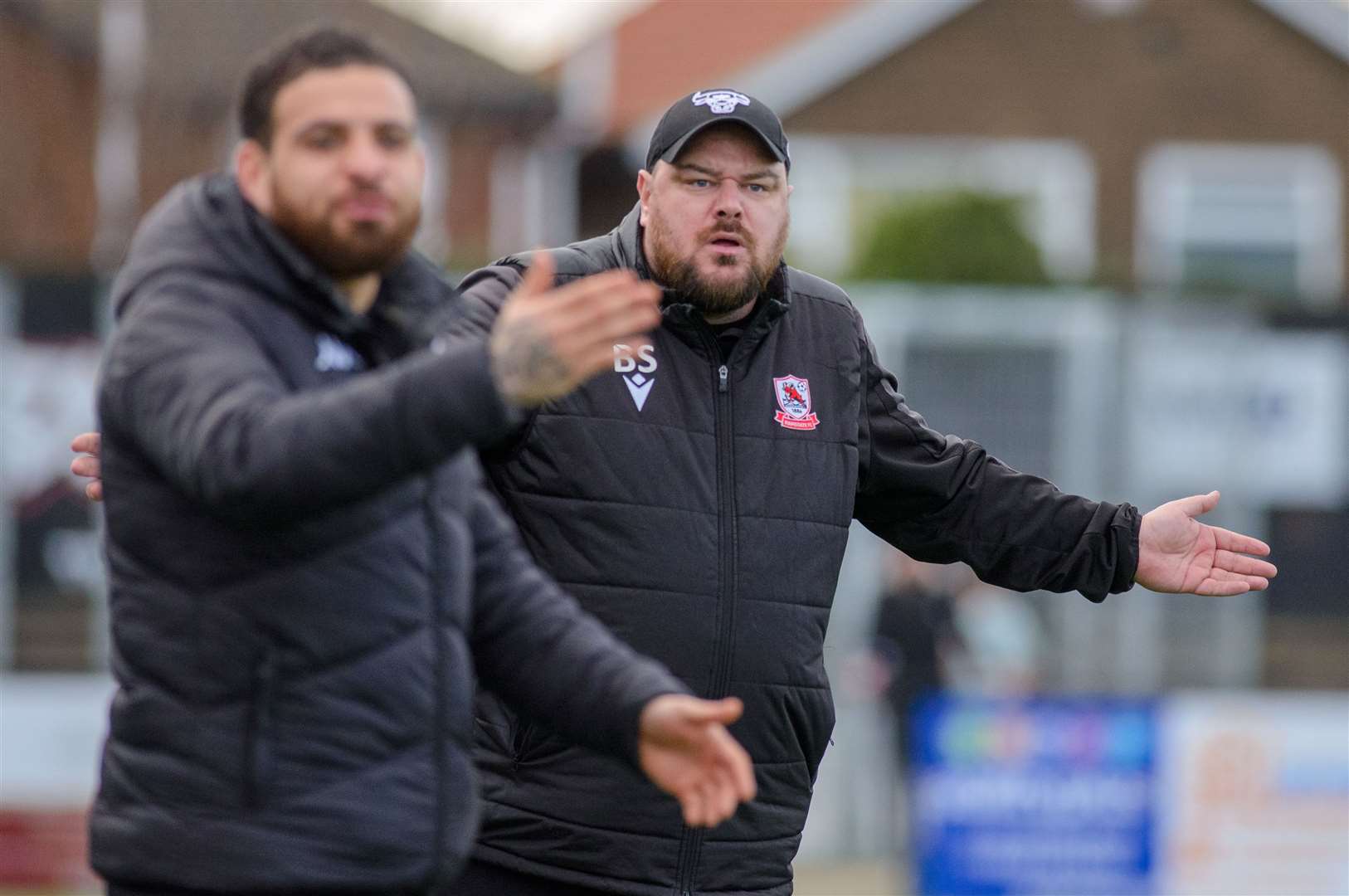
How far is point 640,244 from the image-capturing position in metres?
4.40

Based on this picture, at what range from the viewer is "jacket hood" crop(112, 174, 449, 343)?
9.61 ft

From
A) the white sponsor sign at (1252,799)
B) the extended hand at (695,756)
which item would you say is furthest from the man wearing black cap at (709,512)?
the white sponsor sign at (1252,799)

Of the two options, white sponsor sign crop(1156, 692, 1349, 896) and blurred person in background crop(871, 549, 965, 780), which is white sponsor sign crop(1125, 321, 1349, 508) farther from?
white sponsor sign crop(1156, 692, 1349, 896)

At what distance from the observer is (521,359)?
272 cm

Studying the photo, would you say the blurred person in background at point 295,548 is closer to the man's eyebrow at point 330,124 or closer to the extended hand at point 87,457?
the man's eyebrow at point 330,124

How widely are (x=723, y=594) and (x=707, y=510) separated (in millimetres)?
167

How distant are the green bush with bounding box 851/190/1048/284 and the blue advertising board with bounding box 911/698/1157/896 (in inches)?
314

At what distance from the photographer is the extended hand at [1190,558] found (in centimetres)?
449

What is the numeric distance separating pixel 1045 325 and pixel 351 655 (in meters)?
10.5

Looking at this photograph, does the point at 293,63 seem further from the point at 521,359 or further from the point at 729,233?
the point at 729,233

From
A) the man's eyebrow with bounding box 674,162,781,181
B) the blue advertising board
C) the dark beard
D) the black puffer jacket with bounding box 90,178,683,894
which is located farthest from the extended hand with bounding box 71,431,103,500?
the blue advertising board

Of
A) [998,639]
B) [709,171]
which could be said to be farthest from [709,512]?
[998,639]

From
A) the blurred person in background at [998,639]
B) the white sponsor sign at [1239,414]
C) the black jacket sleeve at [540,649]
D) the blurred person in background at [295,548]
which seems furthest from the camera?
the white sponsor sign at [1239,414]

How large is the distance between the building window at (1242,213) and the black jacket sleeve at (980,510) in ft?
69.6
